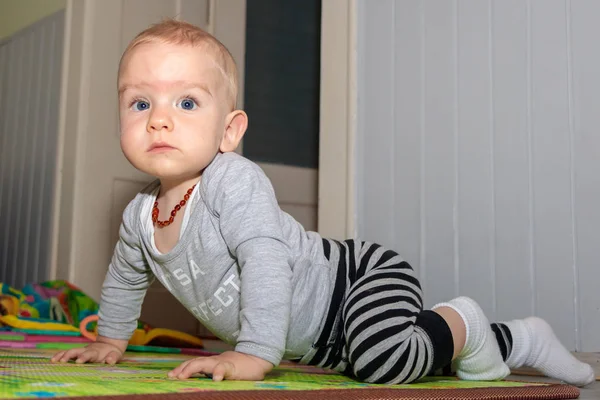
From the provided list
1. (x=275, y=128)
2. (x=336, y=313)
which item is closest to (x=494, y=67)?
(x=336, y=313)

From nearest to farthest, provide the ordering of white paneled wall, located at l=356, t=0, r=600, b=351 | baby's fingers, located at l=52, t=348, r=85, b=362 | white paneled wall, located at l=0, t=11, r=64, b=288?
baby's fingers, located at l=52, t=348, r=85, b=362 → white paneled wall, located at l=356, t=0, r=600, b=351 → white paneled wall, located at l=0, t=11, r=64, b=288

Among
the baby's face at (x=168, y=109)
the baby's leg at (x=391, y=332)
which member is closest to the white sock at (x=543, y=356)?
the baby's leg at (x=391, y=332)

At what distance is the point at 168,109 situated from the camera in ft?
3.44

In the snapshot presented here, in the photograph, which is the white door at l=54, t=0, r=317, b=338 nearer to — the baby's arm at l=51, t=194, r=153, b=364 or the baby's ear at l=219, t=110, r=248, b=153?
the baby's arm at l=51, t=194, r=153, b=364

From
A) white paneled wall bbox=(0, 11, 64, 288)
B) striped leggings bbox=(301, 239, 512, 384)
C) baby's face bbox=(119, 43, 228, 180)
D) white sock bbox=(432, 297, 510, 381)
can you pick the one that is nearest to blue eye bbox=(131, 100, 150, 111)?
baby's face bbox=(119, 43, 228, 180)

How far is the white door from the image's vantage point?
2.21m

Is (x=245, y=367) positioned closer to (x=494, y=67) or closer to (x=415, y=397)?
(x=415, y=397)

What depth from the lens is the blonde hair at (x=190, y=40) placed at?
107 centimetres

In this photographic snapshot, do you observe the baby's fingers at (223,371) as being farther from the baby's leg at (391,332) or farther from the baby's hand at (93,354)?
the baby's hand at (93,354)

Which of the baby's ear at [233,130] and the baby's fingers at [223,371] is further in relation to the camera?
the baby's ear at [233,130]

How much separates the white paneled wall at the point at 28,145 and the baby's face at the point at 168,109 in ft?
4.51

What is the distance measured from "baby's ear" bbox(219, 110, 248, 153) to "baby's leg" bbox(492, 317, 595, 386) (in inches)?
20.9

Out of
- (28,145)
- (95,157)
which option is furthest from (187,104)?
(28,145)

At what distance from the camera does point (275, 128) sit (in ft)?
8.80
